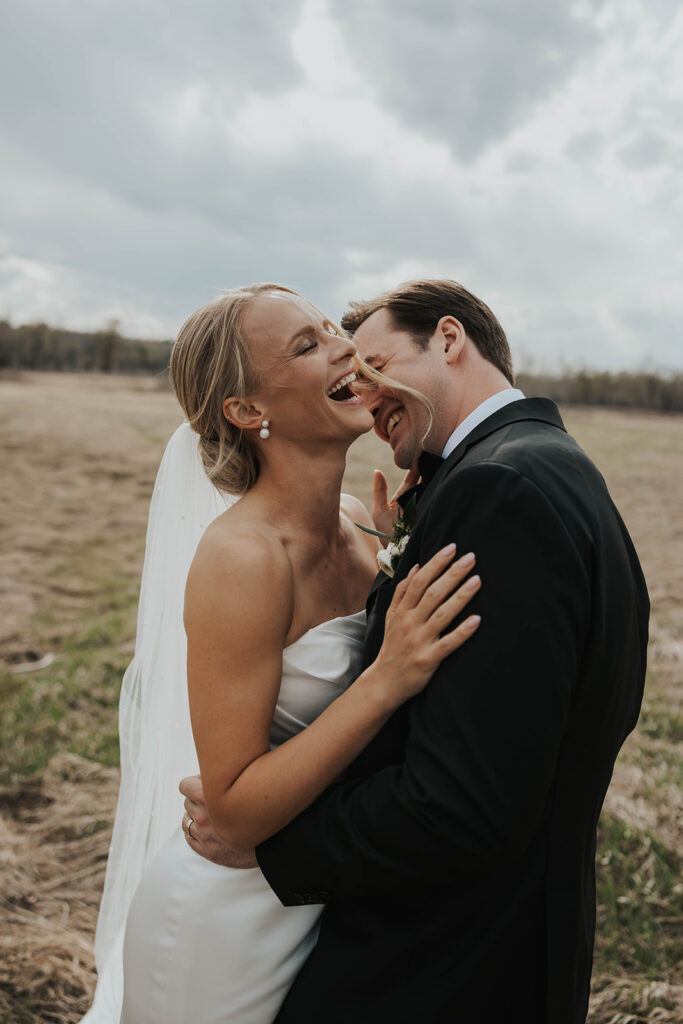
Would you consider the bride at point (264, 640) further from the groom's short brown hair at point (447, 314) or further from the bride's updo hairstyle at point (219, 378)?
the groom's short brown hair at point (447, 314)

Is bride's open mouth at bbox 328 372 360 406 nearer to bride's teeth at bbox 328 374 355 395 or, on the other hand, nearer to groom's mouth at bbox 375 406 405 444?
bride's teeth at bbox 328 374 355 395

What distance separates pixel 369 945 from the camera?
198 cm

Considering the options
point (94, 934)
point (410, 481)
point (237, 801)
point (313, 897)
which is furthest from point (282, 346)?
point (94, 934)

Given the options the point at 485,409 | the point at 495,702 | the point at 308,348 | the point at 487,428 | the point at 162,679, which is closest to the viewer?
the point at 495,702

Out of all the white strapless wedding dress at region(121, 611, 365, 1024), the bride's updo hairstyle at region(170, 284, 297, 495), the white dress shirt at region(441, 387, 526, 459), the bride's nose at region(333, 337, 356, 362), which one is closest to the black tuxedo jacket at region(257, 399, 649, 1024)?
the white strapless wedding dress at region(121, 611, 365, 1024)

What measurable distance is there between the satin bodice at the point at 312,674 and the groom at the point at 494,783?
0.27 metres

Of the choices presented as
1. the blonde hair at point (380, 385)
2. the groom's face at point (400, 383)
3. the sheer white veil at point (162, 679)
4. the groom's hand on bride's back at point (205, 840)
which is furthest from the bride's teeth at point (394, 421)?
the groom's hand on bride's back at point (205, 840)

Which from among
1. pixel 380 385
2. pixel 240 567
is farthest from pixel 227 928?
pixel 380 385

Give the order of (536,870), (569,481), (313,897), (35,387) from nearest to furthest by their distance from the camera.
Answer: (569,481), (536,870), (313,897), (35,387)

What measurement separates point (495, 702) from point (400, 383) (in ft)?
4.68

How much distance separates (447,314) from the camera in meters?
2.78

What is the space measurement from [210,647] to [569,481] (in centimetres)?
110

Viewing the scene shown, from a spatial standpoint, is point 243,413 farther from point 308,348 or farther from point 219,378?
point 308,348

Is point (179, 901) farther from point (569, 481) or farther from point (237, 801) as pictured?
point (569, 481)
